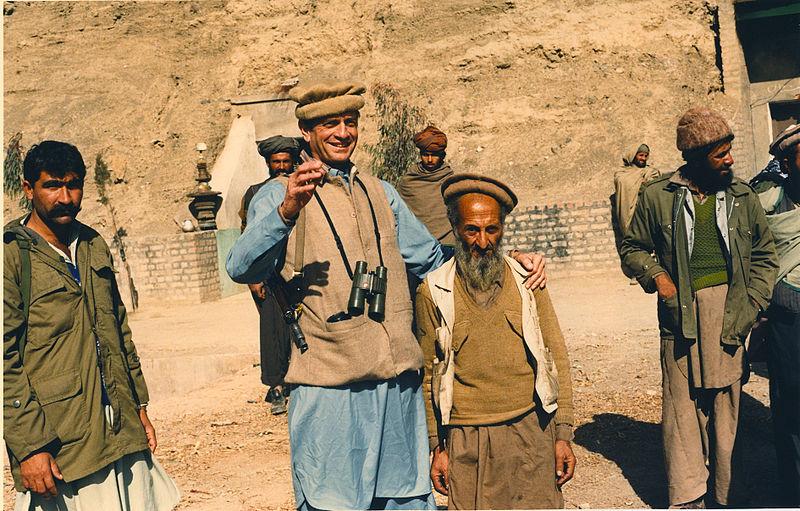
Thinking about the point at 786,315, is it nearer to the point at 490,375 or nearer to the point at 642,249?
the point at 642,249

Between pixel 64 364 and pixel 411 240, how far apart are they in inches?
51.4

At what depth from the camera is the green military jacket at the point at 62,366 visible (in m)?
2.84

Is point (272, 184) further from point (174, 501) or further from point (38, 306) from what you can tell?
point (174, 501)

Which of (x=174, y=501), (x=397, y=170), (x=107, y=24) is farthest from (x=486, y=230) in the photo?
(x=107, y=24)

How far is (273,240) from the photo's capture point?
2744 mm

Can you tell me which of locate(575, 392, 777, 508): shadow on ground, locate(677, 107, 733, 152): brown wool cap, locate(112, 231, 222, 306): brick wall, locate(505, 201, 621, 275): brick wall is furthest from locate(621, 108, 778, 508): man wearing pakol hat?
locate(112, 231, 222, 306): brick wall

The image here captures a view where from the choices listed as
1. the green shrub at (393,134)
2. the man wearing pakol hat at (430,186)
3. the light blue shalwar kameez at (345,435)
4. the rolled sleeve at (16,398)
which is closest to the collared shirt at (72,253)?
the rolled sleeve at (16,398)

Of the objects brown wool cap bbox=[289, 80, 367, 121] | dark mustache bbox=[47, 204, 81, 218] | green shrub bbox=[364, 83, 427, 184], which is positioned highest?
green shrub bbox=[364, 83, 427, 184]

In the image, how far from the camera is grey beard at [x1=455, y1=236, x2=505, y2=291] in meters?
3.08

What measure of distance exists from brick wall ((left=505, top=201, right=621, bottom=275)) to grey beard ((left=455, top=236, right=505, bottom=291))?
1059cm

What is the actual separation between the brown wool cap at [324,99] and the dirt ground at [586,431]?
2.61 metres

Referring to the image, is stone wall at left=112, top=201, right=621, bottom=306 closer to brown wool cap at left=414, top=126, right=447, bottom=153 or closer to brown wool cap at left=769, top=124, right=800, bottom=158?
brown wool cap at left=414, top=126, right=447, bottom=153

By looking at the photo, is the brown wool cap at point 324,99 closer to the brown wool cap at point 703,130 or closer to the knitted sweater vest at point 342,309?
the knitted sweater vest at point 342,309

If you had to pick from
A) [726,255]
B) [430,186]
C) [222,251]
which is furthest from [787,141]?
[222,251]
